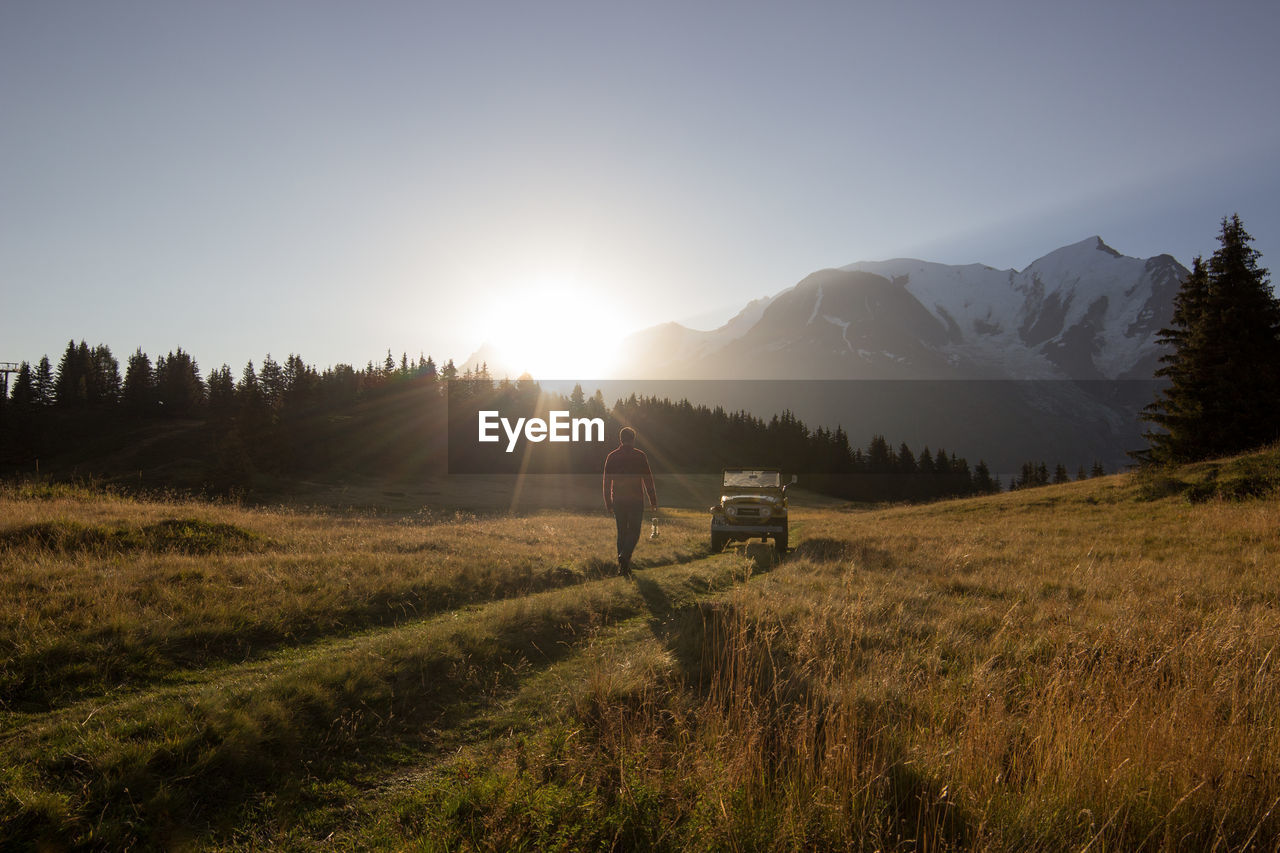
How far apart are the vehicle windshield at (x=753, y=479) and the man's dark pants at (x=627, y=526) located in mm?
7871

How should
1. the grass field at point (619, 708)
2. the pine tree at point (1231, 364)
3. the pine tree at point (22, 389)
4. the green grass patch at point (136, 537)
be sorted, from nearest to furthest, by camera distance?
the grass field at point (619, 708) → the green grass patch at point (136, 537) → the pine tree at point (1231, 364) → the pine tree at point (22, 389)

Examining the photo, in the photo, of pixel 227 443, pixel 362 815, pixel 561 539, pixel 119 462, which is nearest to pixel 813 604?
pixel 362 815

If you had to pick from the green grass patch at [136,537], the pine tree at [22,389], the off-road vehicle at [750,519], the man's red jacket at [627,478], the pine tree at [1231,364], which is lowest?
the off-road vehicle at [750,519]

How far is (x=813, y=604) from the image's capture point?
8.05 metres

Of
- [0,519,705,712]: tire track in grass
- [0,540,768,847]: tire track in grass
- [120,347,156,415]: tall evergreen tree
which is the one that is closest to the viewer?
[0,540,768,847]: tire track in grass

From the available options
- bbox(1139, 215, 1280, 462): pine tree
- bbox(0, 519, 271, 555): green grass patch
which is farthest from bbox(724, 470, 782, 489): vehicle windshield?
bbox(1139, 215, 1280, 462): pine tree

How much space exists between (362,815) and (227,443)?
62114 millimetres

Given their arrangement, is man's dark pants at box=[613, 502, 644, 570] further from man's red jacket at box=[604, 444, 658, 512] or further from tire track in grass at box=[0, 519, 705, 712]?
tire track in grass at box=[0, 519, 705, 712]

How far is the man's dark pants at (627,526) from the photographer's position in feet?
41.9

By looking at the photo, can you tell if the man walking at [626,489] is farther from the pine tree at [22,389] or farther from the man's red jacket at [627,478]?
the pine tree at [22,389]

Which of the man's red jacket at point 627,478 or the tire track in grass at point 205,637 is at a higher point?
the man's red jacket at point 627,478

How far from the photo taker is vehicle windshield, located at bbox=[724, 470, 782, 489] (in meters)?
20.2

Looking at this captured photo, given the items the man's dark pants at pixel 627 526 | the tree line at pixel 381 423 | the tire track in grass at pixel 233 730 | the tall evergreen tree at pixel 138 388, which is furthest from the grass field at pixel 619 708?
the tall evergreen tree at pixel 138 388

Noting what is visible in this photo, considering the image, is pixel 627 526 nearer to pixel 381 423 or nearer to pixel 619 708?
pixel 619 708
